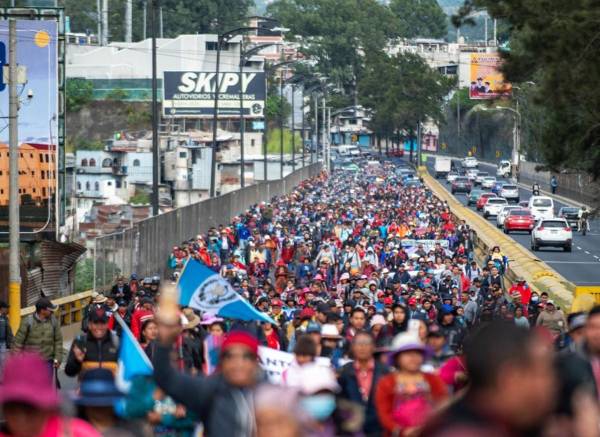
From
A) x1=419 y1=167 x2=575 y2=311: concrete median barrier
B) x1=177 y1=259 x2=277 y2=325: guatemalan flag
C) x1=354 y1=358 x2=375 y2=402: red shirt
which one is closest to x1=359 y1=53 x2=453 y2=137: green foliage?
x1=419 y1=167 x2=575 y2=311: concrete median barrier

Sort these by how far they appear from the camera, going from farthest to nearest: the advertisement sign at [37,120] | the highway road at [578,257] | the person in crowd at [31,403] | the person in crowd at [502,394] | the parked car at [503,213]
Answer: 1. the parked car at [503,213]
2. the highway road at [578,257]
3. the advertisement sign at [37,120]
4. the person in crowd at [31,403]
5. the person in crowd at [502,394]

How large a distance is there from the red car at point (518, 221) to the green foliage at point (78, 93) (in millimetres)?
69820

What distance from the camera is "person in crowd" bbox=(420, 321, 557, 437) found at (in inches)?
176

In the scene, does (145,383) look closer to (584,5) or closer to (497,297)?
(497,297)

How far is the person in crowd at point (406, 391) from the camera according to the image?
887 centimetres

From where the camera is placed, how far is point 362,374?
1049cm

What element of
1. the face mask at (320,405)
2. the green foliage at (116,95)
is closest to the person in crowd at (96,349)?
the face mask at (320,405)

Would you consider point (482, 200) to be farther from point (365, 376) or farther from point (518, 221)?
point (365, 376)

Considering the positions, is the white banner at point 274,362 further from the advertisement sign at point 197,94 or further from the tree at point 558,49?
the advertisement sign at point 197,94

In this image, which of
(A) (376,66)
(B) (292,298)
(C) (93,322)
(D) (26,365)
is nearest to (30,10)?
(B) (292,298)

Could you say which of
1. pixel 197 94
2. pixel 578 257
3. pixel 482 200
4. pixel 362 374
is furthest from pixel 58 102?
pixel 197 94

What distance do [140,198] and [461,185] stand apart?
887 inches

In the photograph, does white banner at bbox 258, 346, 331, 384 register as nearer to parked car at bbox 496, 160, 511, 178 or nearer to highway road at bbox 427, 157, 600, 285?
highway road at bbox 427, 157, 600, 285

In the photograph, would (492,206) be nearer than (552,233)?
No
